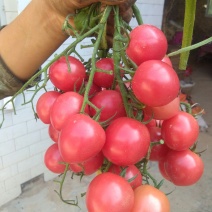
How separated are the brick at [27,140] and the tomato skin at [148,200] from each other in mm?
1686

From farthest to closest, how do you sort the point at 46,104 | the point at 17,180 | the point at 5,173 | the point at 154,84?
the point at 17,180 < the point at 5,173 < the point at 46,104 < the point at 154,84

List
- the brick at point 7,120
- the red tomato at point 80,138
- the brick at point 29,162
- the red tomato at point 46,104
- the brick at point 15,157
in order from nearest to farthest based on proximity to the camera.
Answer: the red tomato at point 80,138, the red tomato at point 46,104, the brick at point 7,120, the brick at point 15,157, the brick at point 29,162

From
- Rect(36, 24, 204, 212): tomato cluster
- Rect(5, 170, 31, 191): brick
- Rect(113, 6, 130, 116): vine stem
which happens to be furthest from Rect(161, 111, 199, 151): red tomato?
Rect(5, 170, 31, 191): brick

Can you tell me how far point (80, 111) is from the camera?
17.7 inches

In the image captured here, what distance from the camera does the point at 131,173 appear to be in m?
0.48

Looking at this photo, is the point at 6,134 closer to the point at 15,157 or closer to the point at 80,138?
the point at 15,157

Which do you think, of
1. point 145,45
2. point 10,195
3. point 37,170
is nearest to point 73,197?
point 37,170

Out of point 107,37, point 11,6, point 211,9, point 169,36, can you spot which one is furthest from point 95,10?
point 169,36

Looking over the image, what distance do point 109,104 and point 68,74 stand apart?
94mm

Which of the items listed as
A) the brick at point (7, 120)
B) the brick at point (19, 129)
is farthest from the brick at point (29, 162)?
the brick at point (7, 120)

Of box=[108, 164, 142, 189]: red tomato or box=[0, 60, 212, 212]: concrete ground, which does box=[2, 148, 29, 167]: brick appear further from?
box=[108, 164, 142, 189]: red tomato

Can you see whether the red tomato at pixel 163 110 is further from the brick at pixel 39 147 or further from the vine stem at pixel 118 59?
the brick at pixel 39 147

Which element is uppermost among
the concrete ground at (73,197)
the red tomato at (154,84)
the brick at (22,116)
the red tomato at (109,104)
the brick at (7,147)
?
the red tomato at (154,84)

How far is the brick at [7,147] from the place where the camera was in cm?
195
